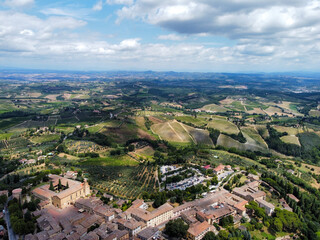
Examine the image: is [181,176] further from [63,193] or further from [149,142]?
[149,142]

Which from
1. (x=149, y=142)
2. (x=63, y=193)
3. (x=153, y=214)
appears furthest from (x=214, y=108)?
(x=63, y=193)

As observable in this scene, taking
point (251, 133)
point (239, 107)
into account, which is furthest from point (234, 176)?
point (239, 107)

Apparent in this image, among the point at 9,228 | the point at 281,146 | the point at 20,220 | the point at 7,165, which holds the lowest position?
the point at 281,146

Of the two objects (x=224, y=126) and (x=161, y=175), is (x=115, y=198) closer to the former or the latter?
(x=161, y=175)

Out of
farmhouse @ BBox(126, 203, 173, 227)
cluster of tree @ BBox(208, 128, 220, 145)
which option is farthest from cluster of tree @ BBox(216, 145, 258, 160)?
farmhouse @ BBox(126, 203, 173, 227)

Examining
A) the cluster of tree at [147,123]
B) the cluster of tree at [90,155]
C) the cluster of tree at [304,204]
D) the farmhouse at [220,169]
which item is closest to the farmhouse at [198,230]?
the cluster of tree at [304,204]

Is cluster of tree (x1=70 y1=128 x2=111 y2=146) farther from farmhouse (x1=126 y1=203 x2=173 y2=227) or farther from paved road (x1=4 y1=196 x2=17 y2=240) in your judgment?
farmhouse (x1=126 y1=203 x2=173 y2=227)
